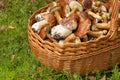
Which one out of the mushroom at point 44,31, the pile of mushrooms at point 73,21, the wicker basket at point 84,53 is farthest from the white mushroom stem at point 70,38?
the mushroom at point 44,31

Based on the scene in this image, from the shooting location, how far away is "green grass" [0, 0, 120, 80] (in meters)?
3.90

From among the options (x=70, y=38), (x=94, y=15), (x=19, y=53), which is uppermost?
(x=94, y=15)

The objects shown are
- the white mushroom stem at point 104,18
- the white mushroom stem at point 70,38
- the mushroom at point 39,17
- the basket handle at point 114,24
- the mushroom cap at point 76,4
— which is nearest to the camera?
the basket handle at point 114,24

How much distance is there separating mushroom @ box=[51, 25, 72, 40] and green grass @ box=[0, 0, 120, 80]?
0.36m

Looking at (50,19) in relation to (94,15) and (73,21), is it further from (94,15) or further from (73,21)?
(94,15)

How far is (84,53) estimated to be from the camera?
3664mm

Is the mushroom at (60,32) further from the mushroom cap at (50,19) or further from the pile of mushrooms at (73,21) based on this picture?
the mushroom cap at (50,19)

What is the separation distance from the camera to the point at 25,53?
4.33m

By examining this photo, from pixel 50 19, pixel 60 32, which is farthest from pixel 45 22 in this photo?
pixel 60 32

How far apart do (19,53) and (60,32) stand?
77cm

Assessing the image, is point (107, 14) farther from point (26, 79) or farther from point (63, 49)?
point (26, 79)

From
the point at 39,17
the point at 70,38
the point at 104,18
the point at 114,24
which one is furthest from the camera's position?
the point at 39,17

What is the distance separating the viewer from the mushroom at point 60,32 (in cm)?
380

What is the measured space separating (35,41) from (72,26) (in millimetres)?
424
